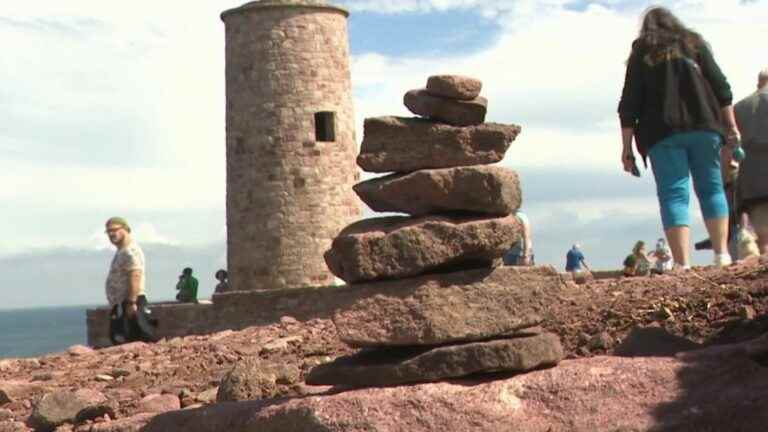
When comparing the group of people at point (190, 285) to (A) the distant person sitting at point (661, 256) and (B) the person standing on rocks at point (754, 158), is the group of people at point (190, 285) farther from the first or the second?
(B) the person standing on rocks at point (754, 158)

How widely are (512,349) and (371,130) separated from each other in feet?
5.24

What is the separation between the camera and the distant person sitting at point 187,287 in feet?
95.6

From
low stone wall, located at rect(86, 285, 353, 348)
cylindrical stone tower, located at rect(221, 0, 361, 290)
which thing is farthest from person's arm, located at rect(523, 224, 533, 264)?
cylindrical stone tower, located at rect(221, 0, 361, 290)

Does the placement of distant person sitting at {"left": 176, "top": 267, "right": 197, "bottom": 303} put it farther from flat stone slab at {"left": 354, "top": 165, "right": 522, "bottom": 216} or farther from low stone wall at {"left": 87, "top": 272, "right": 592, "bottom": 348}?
flat stone slab at {"left": 354, "top": 165, "right": 522, "bottom": 216}

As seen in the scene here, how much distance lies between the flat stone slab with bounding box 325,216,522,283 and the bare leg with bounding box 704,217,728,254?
238 centimetres

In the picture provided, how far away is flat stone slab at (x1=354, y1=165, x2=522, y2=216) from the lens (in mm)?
9469

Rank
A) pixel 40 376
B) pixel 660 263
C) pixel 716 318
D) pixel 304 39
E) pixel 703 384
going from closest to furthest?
pixel 703 384 < pixel 716 318 < pixel 40 376 < pixel 660 263 < pixel 304 39

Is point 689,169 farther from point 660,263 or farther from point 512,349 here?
point 660,263

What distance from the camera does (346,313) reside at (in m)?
9.30

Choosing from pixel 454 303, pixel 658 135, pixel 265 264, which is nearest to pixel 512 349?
pixel 454 303

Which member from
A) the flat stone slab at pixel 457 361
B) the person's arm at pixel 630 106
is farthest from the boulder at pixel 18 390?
the person's arm at pixel 630 106

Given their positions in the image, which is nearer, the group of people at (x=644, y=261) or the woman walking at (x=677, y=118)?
the woman walking at (x=677, y=118)

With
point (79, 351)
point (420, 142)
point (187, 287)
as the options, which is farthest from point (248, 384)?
point (187, 287)

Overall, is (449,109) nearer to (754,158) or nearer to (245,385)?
(245,385)
